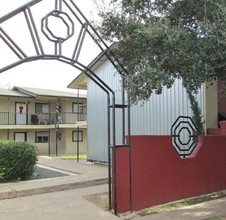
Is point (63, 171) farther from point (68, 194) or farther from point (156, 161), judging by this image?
point (156, 161)

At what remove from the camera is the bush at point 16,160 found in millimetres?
11766

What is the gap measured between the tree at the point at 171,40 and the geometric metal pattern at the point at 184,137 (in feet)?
12.5

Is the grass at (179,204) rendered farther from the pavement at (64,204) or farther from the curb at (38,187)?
the curb at (38,187)

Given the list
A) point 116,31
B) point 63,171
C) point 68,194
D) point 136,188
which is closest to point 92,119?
point 63,171

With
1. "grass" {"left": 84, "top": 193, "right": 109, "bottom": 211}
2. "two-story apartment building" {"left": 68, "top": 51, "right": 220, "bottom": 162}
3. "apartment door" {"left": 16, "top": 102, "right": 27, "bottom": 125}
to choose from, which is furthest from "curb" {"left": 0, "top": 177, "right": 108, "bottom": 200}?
"apartment door" {"left": 16, "top": 102, "right": 27, "bottom": 125}

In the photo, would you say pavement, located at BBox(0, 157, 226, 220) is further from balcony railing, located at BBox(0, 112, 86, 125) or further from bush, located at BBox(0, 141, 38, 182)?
balcony railing, located at BBox(0, 112, 86, 125)

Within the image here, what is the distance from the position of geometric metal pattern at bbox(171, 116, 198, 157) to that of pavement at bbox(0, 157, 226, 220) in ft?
5.83

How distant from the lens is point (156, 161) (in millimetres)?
9070

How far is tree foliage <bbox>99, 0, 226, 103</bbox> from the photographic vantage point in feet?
19.4

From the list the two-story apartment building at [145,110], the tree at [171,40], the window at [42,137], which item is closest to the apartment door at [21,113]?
the window at [42,137]

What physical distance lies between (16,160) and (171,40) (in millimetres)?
7665

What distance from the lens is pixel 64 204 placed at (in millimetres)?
8859

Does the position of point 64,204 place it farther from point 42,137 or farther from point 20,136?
point 42,137

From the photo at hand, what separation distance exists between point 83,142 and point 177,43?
3142cm
